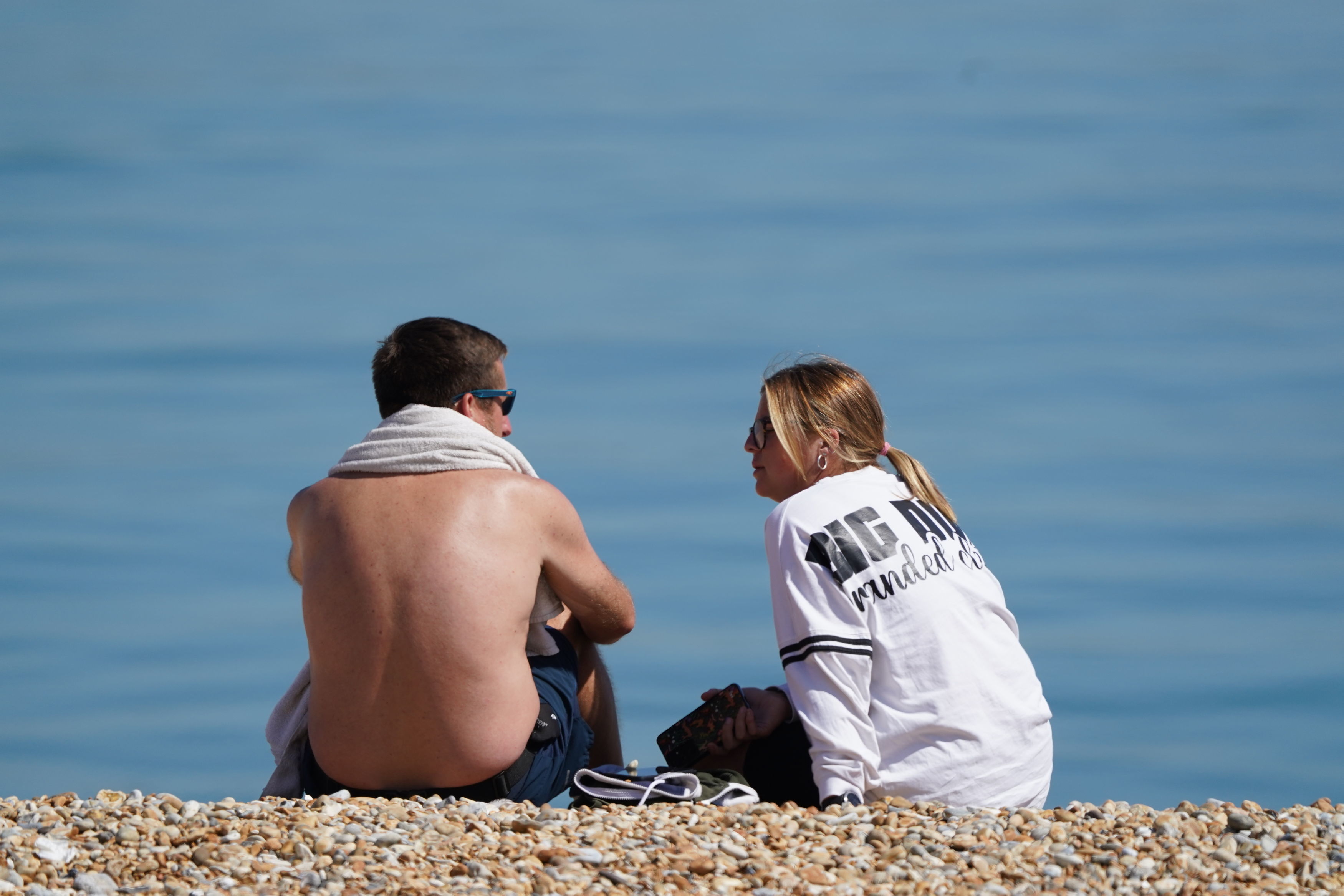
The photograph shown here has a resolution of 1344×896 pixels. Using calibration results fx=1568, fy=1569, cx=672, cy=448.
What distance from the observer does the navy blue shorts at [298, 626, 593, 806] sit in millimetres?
4520

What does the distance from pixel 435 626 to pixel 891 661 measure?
1.26m

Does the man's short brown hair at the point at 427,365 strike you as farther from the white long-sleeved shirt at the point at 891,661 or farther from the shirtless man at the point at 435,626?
the white long-sleeved shirt at the point at 891,661

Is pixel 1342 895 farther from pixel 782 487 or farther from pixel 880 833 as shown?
pixel 782 487

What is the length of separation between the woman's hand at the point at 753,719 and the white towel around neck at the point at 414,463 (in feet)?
1.92

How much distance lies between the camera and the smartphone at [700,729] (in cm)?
472

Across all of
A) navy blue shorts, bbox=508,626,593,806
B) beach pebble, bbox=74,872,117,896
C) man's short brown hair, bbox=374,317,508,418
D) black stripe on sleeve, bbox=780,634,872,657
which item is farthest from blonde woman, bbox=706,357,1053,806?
beach pebble, bbox=74,872,117,896

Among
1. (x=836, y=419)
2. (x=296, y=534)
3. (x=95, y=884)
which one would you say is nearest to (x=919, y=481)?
(x=836, y=419)

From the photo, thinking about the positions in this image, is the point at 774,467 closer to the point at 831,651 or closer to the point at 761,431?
the point at 761,431

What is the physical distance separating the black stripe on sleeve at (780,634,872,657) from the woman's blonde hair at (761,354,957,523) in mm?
600

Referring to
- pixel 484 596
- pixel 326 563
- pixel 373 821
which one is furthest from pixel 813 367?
pixel 373 821

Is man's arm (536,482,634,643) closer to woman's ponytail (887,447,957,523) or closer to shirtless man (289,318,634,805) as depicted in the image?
shirtless man (289,318,634,805)

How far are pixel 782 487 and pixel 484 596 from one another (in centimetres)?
105

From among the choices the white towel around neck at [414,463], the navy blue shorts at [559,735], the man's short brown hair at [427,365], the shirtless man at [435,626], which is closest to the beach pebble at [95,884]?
the shirtless man at [435,626]

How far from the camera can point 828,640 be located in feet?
14.0
